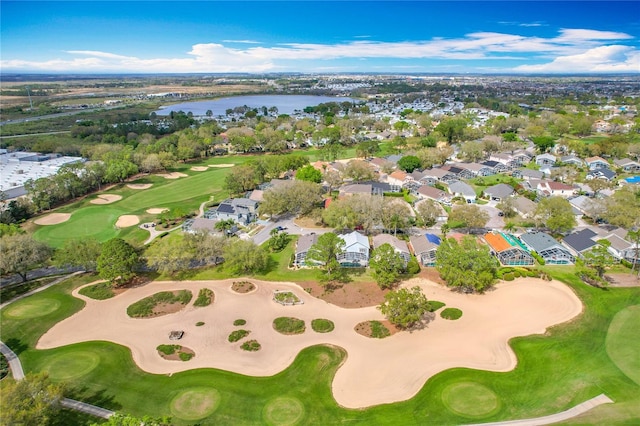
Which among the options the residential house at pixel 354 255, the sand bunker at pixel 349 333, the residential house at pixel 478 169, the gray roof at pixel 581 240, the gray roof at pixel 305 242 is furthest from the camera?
the residential house at pixel 478 169

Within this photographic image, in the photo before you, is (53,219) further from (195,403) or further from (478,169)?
(478,169)

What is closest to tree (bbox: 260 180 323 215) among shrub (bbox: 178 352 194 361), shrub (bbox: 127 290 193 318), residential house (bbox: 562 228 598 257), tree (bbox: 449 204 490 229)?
shrub (bbox: 127 290 193 318)

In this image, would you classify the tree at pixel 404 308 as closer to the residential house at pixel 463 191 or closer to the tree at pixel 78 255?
the tree at pixel 78 255

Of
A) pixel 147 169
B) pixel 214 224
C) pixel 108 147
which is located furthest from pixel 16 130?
pixel 214 224

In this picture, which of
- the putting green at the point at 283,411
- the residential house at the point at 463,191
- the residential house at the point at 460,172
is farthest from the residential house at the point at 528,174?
the putting green at the point at 283,411

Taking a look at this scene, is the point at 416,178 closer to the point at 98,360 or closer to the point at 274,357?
the point at 274,357

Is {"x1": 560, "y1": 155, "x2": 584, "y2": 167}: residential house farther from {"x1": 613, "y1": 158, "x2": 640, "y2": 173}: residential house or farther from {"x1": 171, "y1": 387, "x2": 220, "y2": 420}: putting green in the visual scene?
{"x1": 171, "y1": 387, "x2": 220, "y2": 420}: putting green

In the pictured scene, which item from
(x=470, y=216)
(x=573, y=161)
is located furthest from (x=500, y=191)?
(x=573, y=161)
